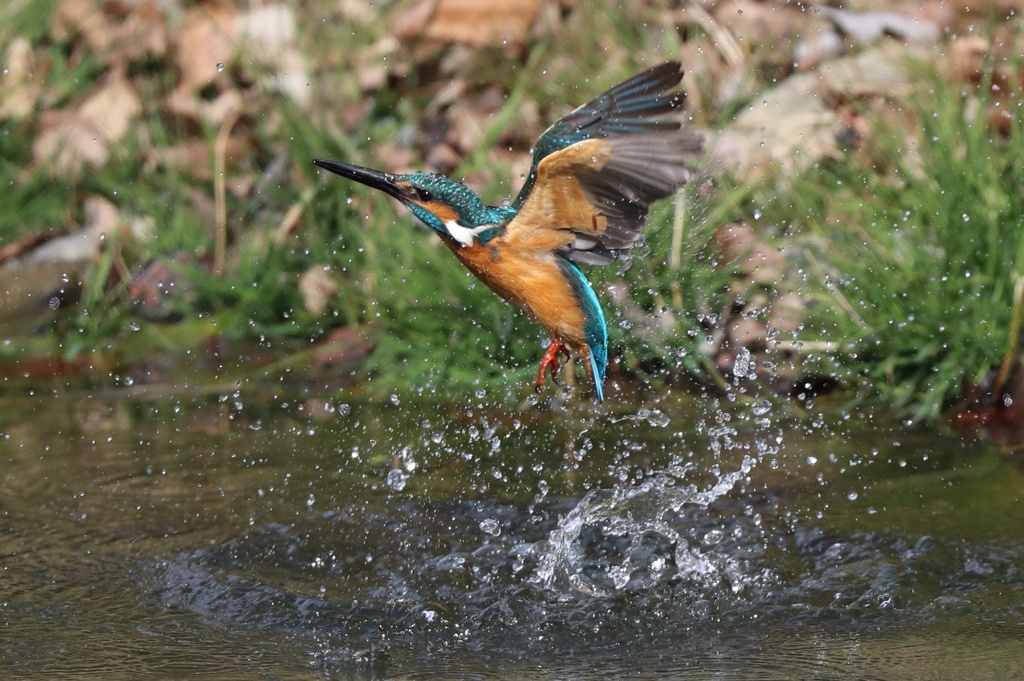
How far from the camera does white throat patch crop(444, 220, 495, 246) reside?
305cm

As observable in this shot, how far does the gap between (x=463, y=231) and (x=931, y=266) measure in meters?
1.56

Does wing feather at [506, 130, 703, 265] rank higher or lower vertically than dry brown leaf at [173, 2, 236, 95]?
lower

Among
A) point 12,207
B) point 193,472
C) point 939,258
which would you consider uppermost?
point 12,207

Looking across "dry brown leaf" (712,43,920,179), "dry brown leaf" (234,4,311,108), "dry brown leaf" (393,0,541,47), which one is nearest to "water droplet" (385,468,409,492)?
"dry brown leaf" (712,43,920,179)

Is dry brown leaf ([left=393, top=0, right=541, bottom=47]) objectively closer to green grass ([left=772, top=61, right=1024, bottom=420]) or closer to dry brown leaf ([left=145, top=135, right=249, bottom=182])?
dry brown leaf ([left=145, top=135, right=249, bottom=182])

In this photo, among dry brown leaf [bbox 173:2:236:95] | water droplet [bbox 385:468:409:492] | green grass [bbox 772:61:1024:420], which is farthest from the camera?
dry brown leaf [bbox 173:2:236:95]

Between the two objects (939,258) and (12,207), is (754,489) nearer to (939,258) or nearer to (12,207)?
(939,258)

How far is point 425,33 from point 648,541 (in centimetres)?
315

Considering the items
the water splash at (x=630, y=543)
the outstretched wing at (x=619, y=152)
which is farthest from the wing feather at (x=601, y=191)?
the water splash at (x=630, y=543)

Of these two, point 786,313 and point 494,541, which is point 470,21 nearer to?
point 786,313

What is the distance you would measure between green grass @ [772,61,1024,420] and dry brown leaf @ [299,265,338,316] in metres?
1.64

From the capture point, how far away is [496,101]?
555cm

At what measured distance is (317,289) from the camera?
16.2 ft

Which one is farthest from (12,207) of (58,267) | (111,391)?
(111,391)
